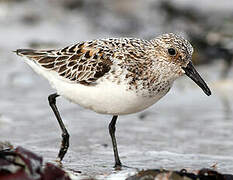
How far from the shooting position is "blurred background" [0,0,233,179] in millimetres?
5777

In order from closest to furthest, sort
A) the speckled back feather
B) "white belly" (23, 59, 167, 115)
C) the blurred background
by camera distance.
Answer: "white belly" (23, 59, 167, 115)
the speckled back feather
the blurred background

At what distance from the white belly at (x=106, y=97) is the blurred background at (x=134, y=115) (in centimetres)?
56

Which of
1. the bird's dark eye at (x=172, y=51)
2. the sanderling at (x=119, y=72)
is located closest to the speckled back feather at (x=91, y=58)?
the sanderling at (x=119, y=72)

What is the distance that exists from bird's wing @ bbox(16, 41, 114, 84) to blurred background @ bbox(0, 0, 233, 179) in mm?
810

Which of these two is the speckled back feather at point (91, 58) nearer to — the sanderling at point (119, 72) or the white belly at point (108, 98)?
the sanderling at point (119, 72)

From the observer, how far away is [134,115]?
743 centimetres

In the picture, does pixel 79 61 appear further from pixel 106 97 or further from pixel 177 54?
pixel 177 54

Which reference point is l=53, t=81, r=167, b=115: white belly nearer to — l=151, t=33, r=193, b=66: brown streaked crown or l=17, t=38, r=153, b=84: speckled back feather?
l=17, t=38, r=153, b=84: speckled back feather

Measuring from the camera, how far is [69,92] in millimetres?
5145

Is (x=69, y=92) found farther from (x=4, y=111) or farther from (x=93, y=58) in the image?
(x=4, y=111)

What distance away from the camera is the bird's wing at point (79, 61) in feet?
16.5

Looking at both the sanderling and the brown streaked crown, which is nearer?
the sanderling

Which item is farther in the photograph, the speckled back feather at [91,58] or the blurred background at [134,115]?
the blurred background at [134,115]

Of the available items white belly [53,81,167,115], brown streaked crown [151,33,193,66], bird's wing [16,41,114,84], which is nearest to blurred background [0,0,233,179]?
white belly [53,81,167,115]
